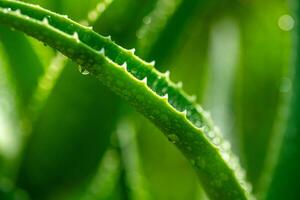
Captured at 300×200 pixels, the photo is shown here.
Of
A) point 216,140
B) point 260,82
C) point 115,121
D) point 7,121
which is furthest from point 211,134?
point 260,82

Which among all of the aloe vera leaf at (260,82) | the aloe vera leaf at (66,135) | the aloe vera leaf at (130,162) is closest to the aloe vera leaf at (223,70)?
the aloe vera leaf at (260,82)

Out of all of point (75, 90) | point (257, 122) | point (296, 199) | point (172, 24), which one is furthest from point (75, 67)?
point (257, 122)

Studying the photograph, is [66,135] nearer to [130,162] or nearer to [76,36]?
[130,162]

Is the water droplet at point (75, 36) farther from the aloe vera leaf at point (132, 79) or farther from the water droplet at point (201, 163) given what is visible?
the water droplet at point (201, 163)

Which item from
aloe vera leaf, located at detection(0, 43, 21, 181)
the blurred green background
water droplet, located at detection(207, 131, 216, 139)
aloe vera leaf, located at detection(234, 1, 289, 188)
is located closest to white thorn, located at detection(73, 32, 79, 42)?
water droplet, located at detection(207, 131, 216, 139)

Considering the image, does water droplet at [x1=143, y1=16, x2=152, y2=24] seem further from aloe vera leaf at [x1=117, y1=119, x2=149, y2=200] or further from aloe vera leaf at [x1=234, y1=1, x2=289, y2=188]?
aloe vera leaf at [x1=234, y1=1, x2=289, y2=188]

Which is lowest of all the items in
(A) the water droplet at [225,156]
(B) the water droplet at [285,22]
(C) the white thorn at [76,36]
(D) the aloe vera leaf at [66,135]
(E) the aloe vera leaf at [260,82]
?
(A) the water droplet at [225,156]
